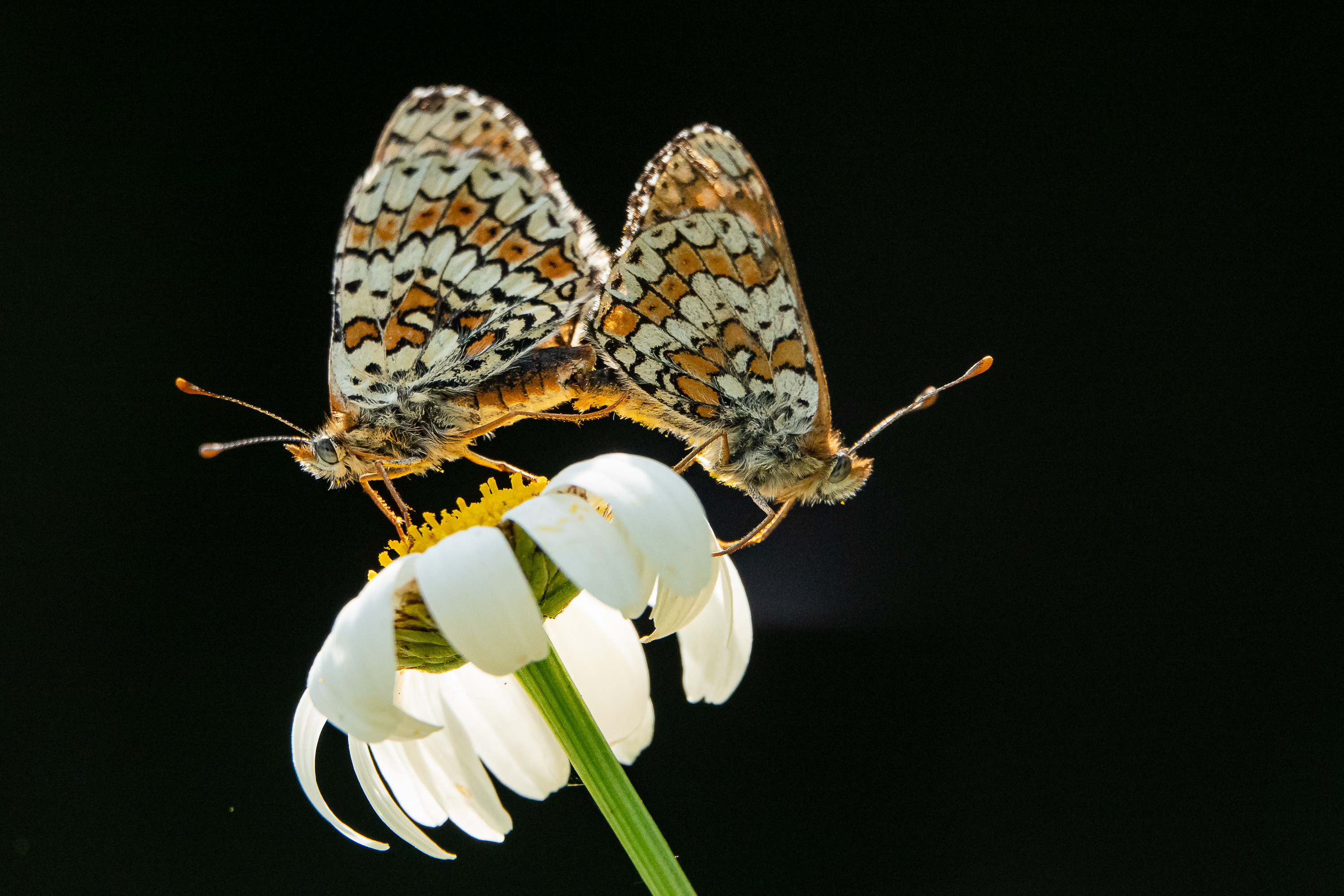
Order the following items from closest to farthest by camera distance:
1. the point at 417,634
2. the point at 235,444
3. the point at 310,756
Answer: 1. the point at 417,634
2. the point at 310,756
3. the point at 235,444

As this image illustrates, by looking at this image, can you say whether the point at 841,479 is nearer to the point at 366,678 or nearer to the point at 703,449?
the point at 703,449

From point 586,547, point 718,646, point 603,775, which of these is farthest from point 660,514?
point 718,646

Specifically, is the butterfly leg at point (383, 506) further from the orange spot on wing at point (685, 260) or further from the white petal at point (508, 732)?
the orange spot on wing at point (685, 260)

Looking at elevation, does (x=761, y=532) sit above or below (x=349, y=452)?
below

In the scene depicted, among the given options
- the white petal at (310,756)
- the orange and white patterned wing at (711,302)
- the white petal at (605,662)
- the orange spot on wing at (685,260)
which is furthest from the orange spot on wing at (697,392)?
the white petal at (310,756)

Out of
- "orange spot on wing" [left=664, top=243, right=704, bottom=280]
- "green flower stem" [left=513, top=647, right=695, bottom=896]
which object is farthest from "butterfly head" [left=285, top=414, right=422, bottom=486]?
"green flower stem" [left=513, top=647, right=695, bottom=896]

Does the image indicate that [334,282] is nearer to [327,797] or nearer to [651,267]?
[651,267]

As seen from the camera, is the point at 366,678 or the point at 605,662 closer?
the point at 366,678
